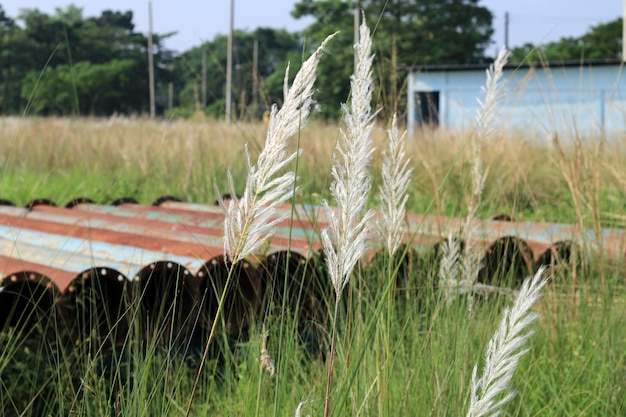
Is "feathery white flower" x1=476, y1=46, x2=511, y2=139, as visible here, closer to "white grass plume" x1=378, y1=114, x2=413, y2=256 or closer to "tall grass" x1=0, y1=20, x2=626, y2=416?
"tall grass" x1=0, y1=20, x2=626, y2=416

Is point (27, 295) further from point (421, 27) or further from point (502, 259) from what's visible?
point (421, 27)

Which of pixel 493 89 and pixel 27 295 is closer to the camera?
pixel 493 89

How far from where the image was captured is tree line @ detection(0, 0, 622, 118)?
36625mm

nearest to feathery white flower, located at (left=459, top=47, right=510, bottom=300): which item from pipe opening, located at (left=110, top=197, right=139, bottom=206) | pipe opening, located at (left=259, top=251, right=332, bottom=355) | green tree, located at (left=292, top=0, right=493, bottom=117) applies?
pipe opening, located at (left=259, top=251, right=332, bottom=355)

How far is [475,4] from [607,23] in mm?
9514

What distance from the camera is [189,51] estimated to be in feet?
234

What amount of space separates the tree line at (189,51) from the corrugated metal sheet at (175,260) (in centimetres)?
2103

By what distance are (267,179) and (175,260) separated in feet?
7.93

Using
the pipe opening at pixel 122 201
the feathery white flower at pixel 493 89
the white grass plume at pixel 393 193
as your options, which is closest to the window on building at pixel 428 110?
the feathery white flower at pixel 493 89

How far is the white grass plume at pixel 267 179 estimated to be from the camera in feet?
3.05

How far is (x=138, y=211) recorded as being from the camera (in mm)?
5207

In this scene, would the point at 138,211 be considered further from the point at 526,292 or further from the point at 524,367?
the point at 526,292

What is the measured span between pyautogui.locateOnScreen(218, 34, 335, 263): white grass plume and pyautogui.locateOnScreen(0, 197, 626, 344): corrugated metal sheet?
1.15 metres

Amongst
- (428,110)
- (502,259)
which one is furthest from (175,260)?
(428,110)
